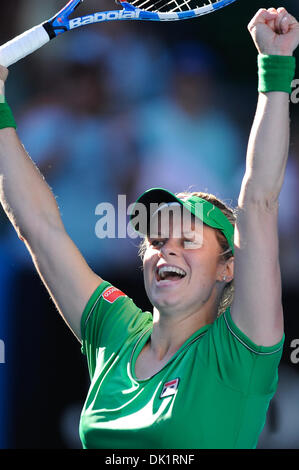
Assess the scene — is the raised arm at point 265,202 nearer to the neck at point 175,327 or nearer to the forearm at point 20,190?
the neck at point 175,327

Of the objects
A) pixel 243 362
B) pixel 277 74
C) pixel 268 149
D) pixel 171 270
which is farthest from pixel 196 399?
pixel 277 74

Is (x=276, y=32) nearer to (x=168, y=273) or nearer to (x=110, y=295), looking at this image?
(x=168, y=273)

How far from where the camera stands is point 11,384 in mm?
4031

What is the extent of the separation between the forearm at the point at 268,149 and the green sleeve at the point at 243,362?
0.33 metres

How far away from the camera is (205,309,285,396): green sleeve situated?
6.38 ft

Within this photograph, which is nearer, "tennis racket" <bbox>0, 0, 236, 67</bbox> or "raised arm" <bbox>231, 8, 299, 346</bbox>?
"raised arm" <bbox>231, 8, 299, 346</bbox>

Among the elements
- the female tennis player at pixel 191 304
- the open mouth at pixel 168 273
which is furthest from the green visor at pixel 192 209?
the open mouth at pixel 168 273

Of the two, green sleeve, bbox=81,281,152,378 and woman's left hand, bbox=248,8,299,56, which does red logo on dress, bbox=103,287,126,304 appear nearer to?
green sleeve, bbox=81,281,152,378

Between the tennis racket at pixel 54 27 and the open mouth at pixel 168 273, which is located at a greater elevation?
the tennis racket at pixel 54 27

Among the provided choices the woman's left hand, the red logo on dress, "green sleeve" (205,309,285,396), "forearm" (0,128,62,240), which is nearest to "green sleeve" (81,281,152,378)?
the red logo on dress

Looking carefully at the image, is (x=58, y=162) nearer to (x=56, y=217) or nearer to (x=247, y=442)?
(x=56, y=217)

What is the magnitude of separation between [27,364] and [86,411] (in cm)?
196

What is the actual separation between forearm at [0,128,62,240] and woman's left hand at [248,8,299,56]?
0.83m

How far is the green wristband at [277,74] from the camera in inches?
75.8
